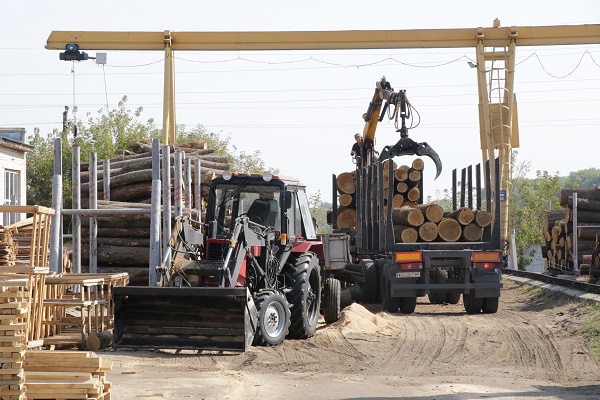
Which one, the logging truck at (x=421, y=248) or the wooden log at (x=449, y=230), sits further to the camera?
the wooden log at (x=449, y=230)

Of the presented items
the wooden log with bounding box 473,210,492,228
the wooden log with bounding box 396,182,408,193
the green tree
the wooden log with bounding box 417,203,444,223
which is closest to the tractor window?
the wooden log with bounding box 417,203,444,223

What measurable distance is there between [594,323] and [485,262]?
316cm

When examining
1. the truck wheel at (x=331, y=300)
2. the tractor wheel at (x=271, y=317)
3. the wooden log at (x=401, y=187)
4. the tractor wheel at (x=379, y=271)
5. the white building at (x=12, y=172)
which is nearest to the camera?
the tractor wheel at (x=271, y=317)

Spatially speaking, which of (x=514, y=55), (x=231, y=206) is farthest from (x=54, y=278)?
(x=514, y=55)

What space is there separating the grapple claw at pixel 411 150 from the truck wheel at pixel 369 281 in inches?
110

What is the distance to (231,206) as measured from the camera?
47.2ft

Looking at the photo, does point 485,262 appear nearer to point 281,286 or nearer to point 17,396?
point 281,286

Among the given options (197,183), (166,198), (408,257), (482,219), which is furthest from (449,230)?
(166,198)

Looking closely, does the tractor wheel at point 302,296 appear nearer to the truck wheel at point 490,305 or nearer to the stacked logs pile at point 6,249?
the stacked logs pile at point 6,249

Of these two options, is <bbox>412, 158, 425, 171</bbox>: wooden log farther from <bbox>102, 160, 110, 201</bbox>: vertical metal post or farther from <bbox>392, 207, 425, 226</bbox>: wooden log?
<bbox>102, 160, 110, 201</bbox>: vertical metal post

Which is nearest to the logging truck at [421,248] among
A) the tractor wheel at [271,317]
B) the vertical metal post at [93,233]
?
the tractor wheel at [271,317]

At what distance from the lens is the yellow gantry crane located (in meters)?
28.8

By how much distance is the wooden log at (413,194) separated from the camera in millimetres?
22625

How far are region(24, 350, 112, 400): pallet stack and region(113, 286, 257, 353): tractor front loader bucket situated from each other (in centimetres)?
361
